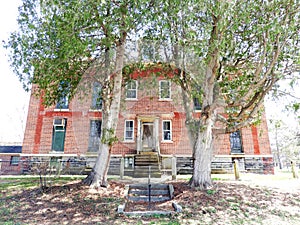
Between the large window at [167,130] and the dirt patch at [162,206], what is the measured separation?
7.27 metres

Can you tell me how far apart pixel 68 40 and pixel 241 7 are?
4.78 m

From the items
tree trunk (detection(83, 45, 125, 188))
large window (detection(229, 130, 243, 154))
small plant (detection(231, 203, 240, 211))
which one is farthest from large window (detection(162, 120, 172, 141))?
small plant (detection(231, 203, 240, 211))

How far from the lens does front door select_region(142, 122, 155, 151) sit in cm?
1366

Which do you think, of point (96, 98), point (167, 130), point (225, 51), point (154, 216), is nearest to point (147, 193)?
point (154, 216)

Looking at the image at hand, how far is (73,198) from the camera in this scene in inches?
232

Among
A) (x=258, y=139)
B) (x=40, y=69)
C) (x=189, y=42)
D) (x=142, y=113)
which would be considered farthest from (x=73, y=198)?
(x=258, y=139)

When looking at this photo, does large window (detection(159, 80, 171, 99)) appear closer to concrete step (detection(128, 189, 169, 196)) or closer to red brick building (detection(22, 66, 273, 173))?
red brick building (detection(22, 66, 273, 173))

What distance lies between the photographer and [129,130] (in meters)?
14.0

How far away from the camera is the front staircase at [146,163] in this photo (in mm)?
11195

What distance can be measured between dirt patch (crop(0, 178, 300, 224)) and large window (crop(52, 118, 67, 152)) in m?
7.44

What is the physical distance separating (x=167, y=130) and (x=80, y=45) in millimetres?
9600

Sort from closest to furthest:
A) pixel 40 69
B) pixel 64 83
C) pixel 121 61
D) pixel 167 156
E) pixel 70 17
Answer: pixel 70 17
pixel 40 69
pixel 121 61
pixel 64 83
pixel 167 156

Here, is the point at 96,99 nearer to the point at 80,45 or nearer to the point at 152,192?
the point at 80,45

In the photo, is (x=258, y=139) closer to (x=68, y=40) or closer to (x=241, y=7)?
(x=241, y=7)
